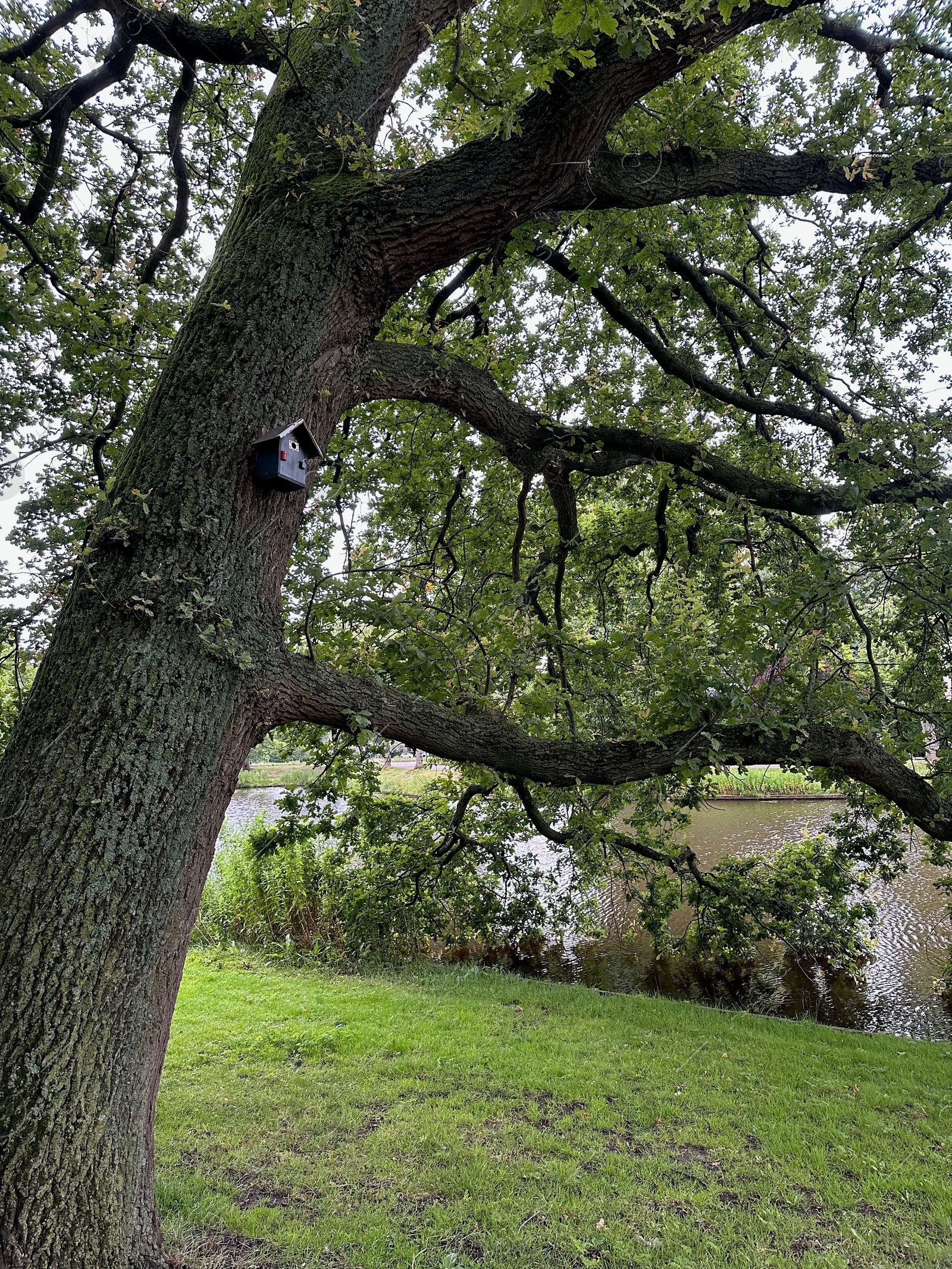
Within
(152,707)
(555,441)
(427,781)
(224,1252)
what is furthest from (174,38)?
(427,781)

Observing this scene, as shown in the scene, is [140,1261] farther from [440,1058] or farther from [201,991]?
[201,991]

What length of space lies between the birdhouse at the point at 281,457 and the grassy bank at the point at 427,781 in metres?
3.88

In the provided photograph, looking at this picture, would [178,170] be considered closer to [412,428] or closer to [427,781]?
→ [412,428]

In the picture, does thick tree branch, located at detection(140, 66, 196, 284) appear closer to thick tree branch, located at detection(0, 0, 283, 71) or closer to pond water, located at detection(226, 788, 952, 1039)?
thick tree branch, located at detection(0, 0, 283, 71)

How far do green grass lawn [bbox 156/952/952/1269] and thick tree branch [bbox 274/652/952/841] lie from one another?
5.85ft

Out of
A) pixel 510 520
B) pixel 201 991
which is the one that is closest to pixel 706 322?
pixel 510 520

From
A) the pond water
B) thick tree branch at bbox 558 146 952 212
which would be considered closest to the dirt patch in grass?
thick tree branch at bbox 558 146 952 212

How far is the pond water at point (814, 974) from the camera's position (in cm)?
668

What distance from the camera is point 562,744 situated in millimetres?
3070

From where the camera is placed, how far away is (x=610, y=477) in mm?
6090

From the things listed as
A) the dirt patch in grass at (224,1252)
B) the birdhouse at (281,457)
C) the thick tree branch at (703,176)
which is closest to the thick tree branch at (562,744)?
the birdhouse at (281,457)

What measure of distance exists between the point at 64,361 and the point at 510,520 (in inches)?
147

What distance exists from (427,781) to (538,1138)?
735cm

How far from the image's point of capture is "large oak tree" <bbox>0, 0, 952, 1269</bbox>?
187 cm
